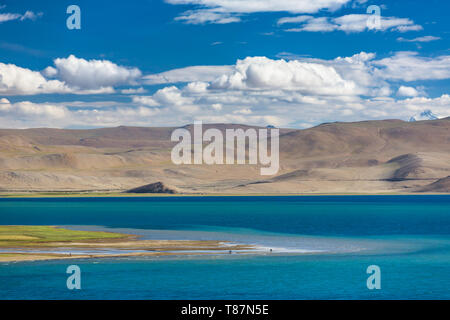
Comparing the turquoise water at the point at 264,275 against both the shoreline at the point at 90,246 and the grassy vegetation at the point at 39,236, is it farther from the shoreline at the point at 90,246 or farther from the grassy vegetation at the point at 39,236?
the grassy vegetation at the point at 39,236

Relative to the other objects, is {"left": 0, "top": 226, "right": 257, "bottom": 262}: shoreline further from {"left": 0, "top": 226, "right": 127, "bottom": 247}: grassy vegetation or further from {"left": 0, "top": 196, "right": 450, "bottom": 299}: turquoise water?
{"left": 0, "top": 196, "right": 450, "bottom": 299}: turquoise water

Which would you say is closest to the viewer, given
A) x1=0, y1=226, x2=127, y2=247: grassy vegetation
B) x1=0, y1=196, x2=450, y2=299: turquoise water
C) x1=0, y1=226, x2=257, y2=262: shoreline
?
x1=0, y1=196, x2=450, y2=299: turquoise water

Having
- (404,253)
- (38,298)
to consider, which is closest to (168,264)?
(38,298)

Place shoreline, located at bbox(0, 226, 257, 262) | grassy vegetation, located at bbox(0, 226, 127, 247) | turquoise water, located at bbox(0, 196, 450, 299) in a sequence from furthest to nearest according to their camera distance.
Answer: grassy vegetation, located at bbox(0, 226, 127, 247), shoreline, located at bbox(0, 226, 257, 262), turquoise water, located at bbox(0, 196, 450, 299)

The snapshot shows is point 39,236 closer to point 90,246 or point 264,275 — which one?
point 90,246

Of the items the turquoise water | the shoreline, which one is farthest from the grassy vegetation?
the turquoise water

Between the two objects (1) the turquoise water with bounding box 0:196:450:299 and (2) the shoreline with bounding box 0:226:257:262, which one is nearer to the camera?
(1) the turquoise water with bounding box 0:196:450:299

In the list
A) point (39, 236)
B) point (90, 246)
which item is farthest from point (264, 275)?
point (39, 236)
